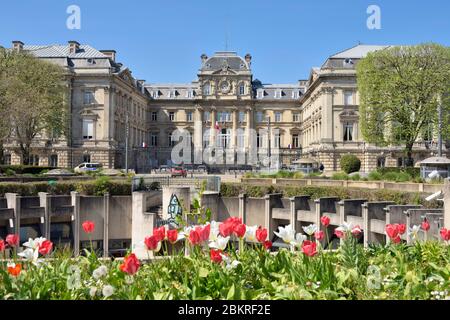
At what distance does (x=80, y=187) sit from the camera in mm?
28078

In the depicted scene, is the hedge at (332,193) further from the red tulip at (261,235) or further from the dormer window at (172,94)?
the dormer window at (172,94)

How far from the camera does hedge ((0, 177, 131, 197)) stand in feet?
89.9

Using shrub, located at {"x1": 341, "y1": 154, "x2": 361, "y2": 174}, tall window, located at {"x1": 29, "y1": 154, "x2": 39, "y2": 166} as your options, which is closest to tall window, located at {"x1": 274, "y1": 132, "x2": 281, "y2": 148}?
shrub, located at {"x1": 341, "y1": 154, "x2": 361, "y2": 174}

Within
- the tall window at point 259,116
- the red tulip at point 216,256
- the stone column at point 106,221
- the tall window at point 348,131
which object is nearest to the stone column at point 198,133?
the tall window at point 259,116

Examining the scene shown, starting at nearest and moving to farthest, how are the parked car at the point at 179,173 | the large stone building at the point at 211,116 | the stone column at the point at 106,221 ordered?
the stone column at the point at 106,221 → the parked car at the point at 179,173 → the large stone building at the point at 211,116

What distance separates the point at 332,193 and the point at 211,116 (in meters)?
59.1

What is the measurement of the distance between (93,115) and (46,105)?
1787 centimetres

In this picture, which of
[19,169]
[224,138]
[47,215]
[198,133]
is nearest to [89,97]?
[19,169]

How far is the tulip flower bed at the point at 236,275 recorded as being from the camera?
454 centimetres

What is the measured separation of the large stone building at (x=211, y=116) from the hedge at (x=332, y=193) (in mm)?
34759

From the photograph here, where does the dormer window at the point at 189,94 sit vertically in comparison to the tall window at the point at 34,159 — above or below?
above

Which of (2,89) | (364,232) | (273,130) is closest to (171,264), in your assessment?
(364,232)

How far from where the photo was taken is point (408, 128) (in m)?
45.5
